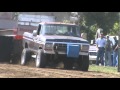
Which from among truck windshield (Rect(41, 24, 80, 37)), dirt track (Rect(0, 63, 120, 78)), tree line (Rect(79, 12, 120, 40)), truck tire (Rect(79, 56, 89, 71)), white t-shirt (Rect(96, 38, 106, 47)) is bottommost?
dirt track (Rect(0, 63, 120, 78))

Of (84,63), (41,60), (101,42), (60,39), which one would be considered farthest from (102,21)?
(41,60)

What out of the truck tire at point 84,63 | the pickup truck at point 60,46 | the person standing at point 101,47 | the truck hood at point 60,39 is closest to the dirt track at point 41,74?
the pickup truck at point 60,46

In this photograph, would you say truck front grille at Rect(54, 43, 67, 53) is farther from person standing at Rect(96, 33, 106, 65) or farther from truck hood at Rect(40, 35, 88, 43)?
person standing at Rect(96, 33, 106, 65)

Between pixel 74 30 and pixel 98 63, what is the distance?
4.56 metres

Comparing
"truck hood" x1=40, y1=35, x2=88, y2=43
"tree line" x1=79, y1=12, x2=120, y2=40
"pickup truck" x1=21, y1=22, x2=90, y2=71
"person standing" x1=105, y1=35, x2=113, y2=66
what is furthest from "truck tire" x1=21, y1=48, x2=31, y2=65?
"tree line" x1=79, y1=12, x2=120, y2=40

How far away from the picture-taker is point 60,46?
53.5ft

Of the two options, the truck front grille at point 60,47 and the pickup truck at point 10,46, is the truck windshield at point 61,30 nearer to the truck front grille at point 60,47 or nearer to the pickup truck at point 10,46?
the truck front grille at point 60,47

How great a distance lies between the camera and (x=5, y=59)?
1983 centimetres

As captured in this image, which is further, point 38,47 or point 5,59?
point 5,59

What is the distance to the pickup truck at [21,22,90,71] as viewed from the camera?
16219 mm

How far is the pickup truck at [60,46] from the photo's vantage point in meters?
16.2

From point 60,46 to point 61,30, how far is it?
127 cm
